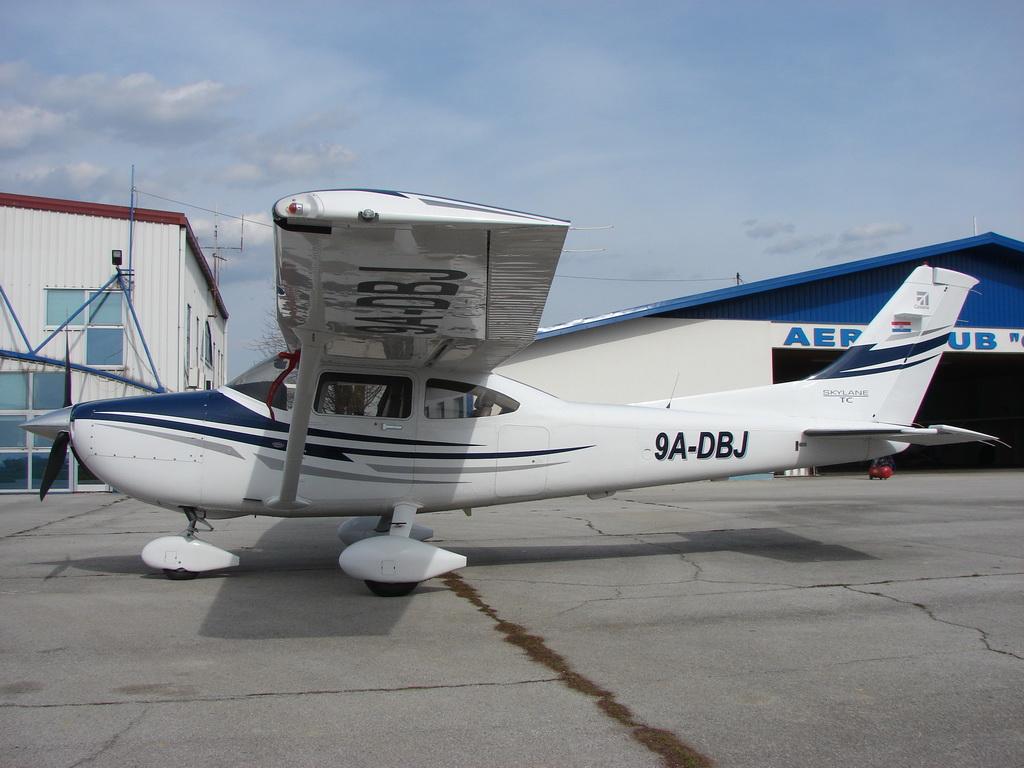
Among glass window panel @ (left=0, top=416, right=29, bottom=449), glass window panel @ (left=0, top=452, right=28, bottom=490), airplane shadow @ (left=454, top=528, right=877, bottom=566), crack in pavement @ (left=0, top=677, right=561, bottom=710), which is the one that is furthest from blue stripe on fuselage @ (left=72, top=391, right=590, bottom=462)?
glass window panel @ (left=0, top=452, right=28, bottom=490)

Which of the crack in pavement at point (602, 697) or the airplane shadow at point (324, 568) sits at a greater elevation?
the crack in pavement at point (602, 697)

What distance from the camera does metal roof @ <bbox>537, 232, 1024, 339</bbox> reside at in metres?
22.6

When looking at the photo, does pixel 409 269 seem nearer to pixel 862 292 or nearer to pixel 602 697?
pixel 602 697

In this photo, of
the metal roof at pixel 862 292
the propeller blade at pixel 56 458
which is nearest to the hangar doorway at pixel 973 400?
the metal roof at pixel 862 292

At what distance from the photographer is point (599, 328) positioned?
2158cm

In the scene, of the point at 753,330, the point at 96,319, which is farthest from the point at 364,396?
the point at 753,330

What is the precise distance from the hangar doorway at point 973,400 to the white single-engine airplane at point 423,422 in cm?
1971

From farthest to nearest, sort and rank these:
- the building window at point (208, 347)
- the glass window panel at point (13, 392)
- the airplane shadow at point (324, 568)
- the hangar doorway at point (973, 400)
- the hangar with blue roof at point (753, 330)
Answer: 1. the hangar doorway at point (973, 400)
2. the building window at point (208, 347)
3. the hangar with blue roof at point (753, 330)
4. the glass window panel at point (13, 392)
5. the airplane shadow at point (324, 568)

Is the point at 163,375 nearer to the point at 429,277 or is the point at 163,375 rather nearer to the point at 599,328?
the point at 599,328

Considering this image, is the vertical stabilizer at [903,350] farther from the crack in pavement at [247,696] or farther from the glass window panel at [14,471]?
the glass window panel at [14,471]

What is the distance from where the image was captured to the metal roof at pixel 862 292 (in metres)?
22.6

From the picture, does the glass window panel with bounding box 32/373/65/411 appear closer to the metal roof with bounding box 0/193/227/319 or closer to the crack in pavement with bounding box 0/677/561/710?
the metal roof with bounding box 0/193/227/319

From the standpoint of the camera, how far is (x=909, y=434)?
7.82 metres

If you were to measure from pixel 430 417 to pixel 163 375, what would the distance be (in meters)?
15.8
